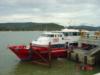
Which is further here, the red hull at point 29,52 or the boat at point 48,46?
the boat at point 48,46

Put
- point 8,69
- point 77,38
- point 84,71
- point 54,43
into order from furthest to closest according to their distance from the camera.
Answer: point 77,38 → point 54,43 → point 8,69 → point 84,71

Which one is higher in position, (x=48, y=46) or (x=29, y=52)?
(x=48, y=46)

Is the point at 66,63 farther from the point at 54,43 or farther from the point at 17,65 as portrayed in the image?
the point at 17,65

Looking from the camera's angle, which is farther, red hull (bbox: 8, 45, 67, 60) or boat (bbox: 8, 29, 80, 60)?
boat (bbox: 8, 29, 80, 60)

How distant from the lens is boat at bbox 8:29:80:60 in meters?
30.2

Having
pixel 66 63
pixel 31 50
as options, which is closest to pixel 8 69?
pixel 31 50

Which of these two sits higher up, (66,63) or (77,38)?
(77,38)

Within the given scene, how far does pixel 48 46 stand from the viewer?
29.5m

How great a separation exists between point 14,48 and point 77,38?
32.2 feet

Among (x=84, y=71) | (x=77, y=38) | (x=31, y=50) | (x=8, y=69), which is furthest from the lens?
(x=77, y=38)

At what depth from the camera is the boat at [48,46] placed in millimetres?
30234

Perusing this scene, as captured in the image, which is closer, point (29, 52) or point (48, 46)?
point (48, 46)

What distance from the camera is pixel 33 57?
30891 millimetres

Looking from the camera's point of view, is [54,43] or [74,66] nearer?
[74,66]
